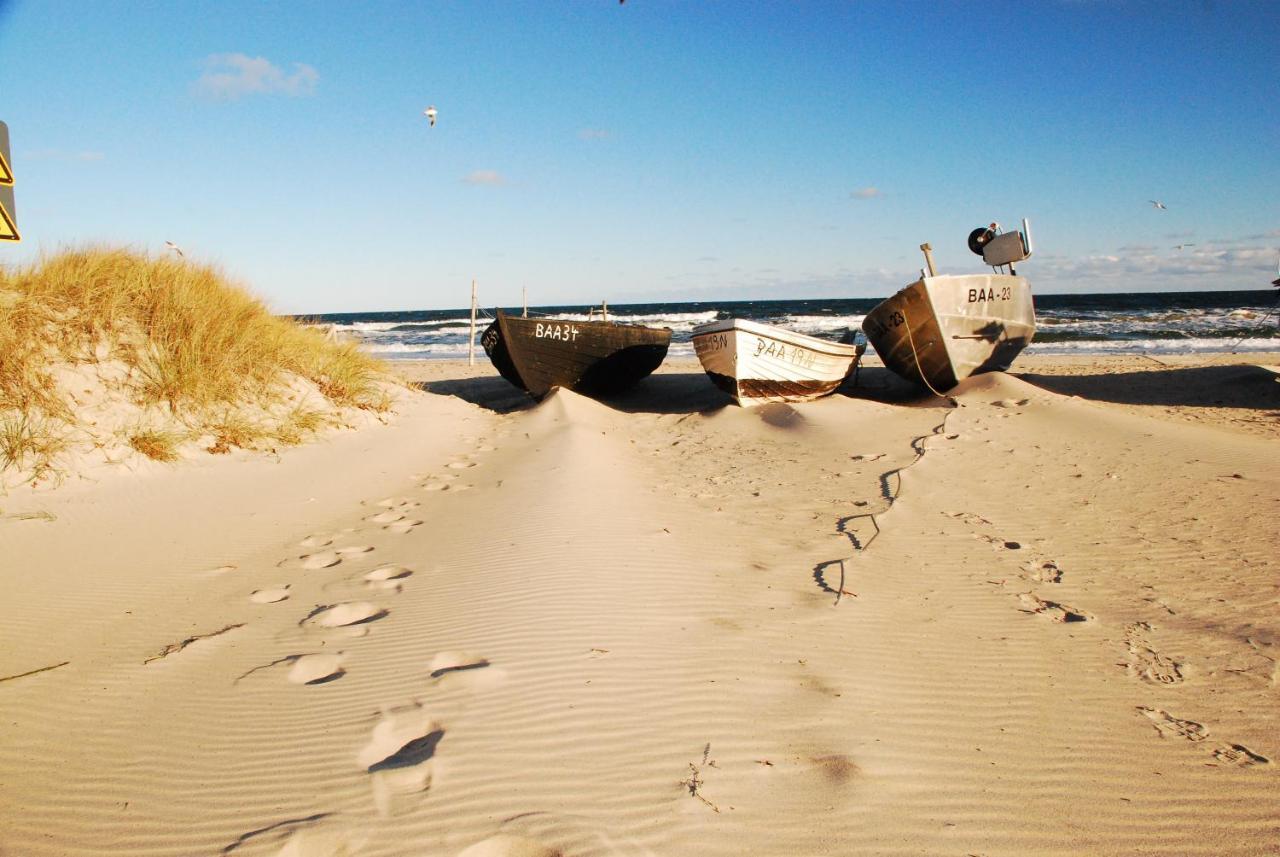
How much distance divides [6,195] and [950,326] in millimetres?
12116

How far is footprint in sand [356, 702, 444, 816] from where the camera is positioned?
7.28ft

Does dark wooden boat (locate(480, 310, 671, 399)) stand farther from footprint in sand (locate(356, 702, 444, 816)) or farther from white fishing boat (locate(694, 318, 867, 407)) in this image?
footprint in sand (locate(356, 702, 444, 816))

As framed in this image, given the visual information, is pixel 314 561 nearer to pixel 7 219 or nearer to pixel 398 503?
pixel 398 503

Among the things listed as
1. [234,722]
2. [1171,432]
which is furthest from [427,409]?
[1171,432]

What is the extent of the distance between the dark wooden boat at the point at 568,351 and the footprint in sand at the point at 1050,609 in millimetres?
10084

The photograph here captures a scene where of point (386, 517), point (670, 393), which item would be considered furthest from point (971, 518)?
point (670, 393)

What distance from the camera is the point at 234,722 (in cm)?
267

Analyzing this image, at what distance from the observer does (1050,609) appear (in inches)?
155

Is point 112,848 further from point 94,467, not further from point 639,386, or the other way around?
point 639,386

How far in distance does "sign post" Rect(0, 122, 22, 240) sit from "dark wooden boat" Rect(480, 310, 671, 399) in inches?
304

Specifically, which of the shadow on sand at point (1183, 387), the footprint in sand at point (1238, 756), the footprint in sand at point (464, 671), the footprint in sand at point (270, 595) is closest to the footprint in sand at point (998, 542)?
the footprint in sand at point (1238, 756)

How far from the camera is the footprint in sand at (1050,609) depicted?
12.5 ft

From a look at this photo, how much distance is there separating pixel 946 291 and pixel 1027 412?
9.94 feet

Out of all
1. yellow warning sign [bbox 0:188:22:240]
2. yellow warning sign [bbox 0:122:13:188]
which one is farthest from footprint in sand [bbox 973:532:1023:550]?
yellow warning sign [bbox 0:122:13:188]
